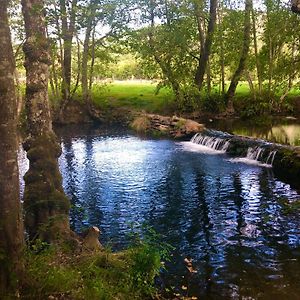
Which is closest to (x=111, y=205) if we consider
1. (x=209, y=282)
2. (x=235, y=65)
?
(x=209, y=282)

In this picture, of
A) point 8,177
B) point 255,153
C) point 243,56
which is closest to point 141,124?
point 243,56

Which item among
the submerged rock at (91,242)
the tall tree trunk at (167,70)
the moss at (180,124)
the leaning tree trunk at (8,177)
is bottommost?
the submerged rock at (91,242)

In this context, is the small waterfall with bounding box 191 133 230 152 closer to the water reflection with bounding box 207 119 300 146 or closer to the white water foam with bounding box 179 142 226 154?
the white water foam with bounding box 179 142 226 154

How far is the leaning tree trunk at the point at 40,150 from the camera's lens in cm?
1063

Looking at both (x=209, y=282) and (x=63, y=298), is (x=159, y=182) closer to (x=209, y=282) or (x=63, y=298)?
(x=209, y=282)

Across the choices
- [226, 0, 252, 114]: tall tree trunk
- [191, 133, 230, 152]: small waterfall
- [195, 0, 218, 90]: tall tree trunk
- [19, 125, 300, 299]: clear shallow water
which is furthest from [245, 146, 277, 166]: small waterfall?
[195, 0, 218, 90]: tall tree trunk

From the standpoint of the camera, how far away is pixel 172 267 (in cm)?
1102

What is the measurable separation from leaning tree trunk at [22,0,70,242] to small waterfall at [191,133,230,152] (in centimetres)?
1837

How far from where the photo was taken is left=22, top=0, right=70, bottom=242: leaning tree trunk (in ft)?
34.9

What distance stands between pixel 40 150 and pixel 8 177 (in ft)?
16.4

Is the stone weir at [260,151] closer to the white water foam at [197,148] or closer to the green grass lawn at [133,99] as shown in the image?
the white water foam at [197,148]

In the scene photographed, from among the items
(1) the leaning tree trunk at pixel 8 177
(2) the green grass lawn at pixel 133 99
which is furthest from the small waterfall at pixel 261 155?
(2) the green grass lawn at pixel 133 99

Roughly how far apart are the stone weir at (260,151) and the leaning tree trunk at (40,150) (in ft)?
41.5

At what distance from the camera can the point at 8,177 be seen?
6.23 m
